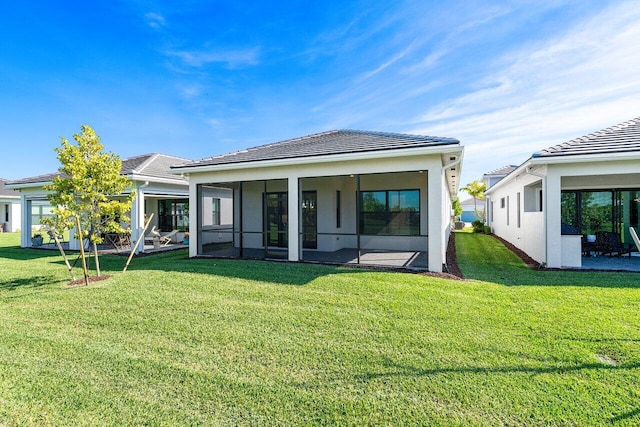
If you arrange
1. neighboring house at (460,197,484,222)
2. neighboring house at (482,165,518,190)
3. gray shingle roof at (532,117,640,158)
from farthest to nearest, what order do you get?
neighboring house at (460,197,484,222) < neighboring house at (482,165,518,190) < gray shingle roof at (532,117,640,158)

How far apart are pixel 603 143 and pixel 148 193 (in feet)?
53.5

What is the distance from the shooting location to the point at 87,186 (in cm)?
789

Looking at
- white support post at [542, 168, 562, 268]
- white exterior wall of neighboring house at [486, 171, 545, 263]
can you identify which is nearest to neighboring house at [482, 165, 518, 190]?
white exterior wall of neighboring house at [486, 171, 545, 263]

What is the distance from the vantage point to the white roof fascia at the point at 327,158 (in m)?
7.73

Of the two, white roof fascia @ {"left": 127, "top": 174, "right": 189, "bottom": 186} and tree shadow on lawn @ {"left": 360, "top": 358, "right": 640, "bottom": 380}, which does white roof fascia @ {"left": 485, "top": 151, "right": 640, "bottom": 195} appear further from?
white roof fascia @ {"left": 127, "top": 174, "right": 189, "bottom": 186}

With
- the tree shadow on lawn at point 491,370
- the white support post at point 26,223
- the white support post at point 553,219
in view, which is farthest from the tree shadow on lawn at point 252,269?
the white support post at point 26,223

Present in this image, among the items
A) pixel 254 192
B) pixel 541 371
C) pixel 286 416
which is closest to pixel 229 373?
pixel 286 416

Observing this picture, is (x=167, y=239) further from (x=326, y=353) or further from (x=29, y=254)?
(x=326, y=353)

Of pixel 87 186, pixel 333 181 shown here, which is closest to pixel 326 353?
pixel 87 186

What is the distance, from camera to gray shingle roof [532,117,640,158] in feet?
26.5

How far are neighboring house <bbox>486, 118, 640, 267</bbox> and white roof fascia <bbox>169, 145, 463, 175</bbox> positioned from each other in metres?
3.11

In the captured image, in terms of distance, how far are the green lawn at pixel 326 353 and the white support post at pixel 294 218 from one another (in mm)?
2738

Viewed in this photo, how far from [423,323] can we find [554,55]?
401 inches

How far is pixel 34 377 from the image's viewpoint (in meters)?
3.48
